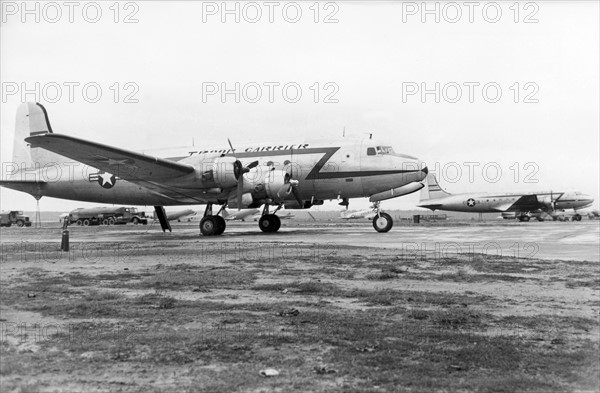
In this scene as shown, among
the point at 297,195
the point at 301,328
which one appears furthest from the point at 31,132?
the point at 301,328

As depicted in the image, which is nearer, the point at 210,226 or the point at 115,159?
the point at 115,159

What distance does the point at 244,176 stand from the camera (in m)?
21.4

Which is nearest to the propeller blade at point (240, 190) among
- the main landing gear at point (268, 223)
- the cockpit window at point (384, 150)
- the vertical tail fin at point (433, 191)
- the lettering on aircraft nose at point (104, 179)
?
the main landing gear at point (268, 223)

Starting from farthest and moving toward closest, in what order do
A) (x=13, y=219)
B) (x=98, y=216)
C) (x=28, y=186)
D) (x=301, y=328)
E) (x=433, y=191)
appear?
(x=433, y=191)
(x=13, y=219)
(x=98, y=216)
(x=28, y=186)
(x=301, y=328)

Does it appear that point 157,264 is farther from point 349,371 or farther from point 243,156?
point 243,156

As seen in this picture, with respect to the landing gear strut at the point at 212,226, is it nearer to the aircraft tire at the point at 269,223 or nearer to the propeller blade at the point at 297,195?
the aircraft tire at the point at 269,223

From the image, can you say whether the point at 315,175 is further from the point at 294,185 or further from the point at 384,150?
the point at 384,150

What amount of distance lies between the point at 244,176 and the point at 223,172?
1221 mm

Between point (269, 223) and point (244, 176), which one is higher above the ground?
point (244, 176)

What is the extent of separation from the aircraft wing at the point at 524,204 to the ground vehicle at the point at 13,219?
57305mm

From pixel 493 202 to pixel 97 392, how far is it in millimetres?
62117

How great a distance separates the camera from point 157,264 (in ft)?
34.1

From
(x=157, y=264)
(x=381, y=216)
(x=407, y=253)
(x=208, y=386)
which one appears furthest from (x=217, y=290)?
(x=381, y=216)

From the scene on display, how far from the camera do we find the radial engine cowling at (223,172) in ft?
66.9
